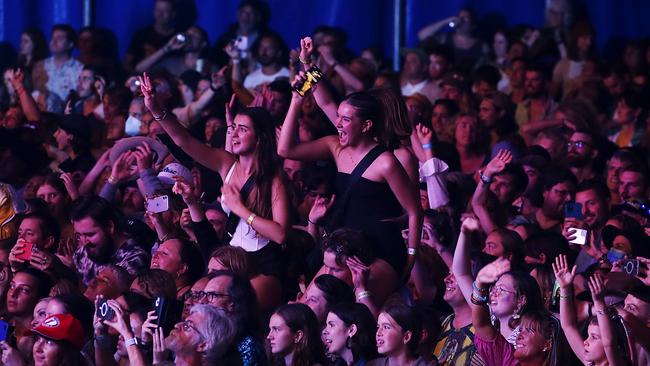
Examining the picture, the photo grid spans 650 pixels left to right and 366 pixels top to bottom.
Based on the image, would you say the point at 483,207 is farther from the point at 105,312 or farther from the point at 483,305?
the point at 105,312

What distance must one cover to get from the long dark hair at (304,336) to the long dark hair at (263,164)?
848 mm

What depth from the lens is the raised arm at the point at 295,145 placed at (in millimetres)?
7277

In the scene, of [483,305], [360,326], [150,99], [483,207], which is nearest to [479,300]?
[483,305]

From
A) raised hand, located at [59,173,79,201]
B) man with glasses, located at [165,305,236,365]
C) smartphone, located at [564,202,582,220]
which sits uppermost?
man with glasses, located at [165,305,236,365]

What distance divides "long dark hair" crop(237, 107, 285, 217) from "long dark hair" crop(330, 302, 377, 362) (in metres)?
0.79

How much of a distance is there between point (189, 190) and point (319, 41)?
512 centimetres

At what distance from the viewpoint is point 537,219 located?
8906 mm

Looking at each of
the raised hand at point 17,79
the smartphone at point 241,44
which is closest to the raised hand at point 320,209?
the raised hand at point 17,79

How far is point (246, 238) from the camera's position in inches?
287

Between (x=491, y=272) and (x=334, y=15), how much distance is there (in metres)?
6.98

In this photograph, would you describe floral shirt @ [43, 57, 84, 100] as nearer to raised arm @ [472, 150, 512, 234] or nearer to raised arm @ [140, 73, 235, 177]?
raised arm @ [472, 150, 512, 234]

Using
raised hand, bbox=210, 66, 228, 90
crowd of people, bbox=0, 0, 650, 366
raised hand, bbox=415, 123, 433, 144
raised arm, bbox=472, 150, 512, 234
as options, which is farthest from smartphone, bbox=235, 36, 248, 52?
raised arm, bbox=472, 150, 512, 234

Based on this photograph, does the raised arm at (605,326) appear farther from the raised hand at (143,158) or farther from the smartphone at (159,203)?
the raised hand at (143,158)

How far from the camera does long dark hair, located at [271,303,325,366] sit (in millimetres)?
6430
